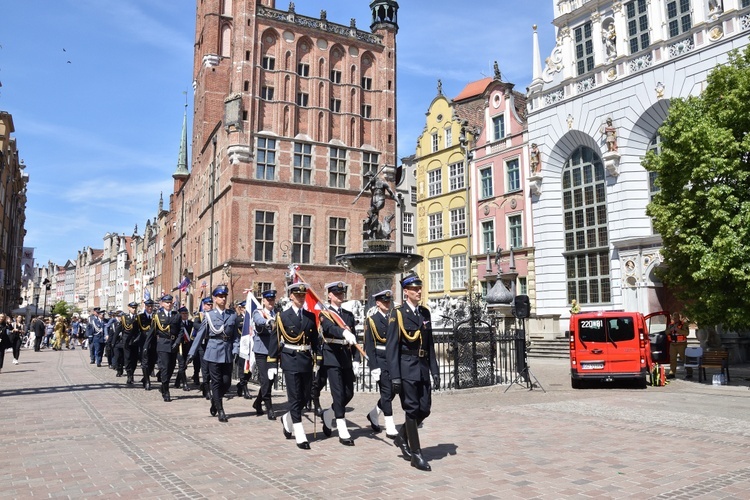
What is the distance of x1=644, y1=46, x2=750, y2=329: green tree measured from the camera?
14953 mm

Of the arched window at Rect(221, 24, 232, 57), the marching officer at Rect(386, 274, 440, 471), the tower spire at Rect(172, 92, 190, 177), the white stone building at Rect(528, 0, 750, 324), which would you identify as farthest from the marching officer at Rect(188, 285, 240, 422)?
the tower spire at Rect(172, 92, 190, 177)

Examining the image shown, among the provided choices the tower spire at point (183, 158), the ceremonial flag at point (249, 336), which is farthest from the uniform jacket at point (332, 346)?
the tower spire at point (183, 158)

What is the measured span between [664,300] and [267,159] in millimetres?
24312

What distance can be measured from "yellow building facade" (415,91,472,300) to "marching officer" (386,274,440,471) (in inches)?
1175

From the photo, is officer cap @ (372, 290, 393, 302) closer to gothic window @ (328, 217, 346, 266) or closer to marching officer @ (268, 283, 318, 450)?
marching officer @ (268, 283, 318, 450)

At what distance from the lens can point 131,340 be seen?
50.1 feet

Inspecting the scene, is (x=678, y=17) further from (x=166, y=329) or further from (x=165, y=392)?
(x=165, y=392)

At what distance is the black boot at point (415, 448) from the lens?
20.5 ft

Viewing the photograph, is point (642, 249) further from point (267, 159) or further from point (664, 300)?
point (267, 159)


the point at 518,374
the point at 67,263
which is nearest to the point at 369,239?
the point at 518,374

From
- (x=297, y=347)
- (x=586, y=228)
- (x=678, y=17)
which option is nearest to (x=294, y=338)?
(x=297, y=347)

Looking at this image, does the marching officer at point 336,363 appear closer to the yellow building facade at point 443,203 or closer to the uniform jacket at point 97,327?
the uniform jacket at point 97,327

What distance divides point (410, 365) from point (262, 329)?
156 inches

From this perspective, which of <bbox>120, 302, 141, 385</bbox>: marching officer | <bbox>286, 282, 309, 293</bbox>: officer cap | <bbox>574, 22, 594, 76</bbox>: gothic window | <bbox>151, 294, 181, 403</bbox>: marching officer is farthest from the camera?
<bbox>574, 22, 594, 76</bbox>: gothic window
